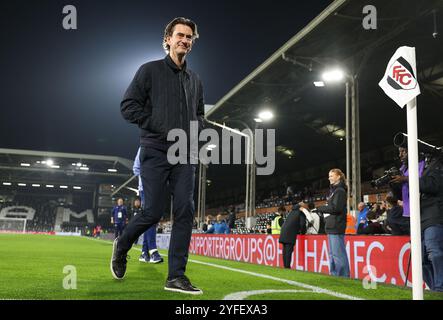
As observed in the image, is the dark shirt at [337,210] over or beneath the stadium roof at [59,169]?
beneath

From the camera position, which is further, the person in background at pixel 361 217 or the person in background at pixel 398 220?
the person in background at pixel 361 217

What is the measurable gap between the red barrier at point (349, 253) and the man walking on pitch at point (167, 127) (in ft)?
13.7

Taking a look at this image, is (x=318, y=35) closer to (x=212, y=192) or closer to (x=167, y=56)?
(x=167, y=56)

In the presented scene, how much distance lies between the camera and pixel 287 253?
9164mm

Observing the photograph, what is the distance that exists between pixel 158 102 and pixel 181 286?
147 cm

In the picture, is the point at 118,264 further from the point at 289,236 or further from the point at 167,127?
the point at 289,236

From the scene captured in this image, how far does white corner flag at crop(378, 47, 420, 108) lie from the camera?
3.09 metres

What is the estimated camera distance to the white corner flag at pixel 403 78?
10.1ft

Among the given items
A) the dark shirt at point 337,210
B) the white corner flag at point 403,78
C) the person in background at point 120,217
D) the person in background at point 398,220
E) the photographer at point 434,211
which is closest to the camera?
the white corner flag at point 403,78

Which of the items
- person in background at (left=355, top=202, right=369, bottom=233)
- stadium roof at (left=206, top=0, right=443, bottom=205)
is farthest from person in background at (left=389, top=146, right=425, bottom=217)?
stadium roof at (left=206, top=0, right=443, bottom=205)

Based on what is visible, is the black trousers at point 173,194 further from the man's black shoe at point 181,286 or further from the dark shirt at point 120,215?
the dark shirt at point 120,215

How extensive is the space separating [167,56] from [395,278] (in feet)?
16.2

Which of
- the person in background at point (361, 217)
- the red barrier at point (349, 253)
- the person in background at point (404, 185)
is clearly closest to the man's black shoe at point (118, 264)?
the person in background at point (404, 185)
